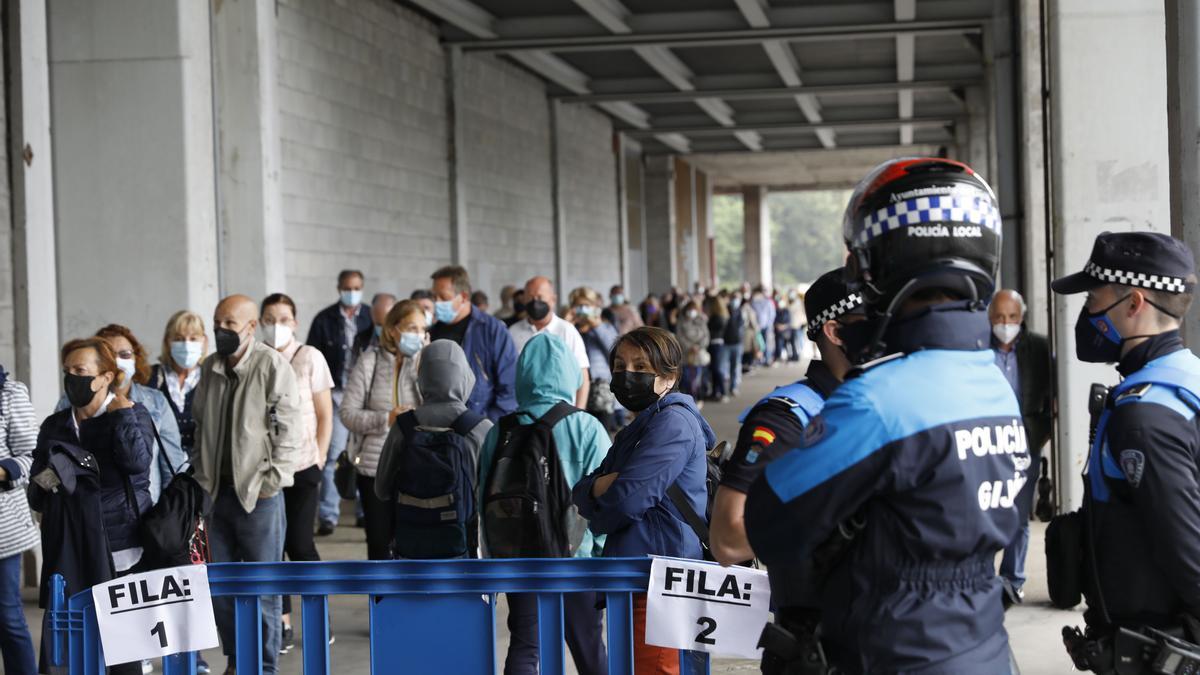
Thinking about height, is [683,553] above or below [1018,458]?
below

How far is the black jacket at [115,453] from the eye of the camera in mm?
5797

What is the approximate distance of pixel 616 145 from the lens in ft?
98.4

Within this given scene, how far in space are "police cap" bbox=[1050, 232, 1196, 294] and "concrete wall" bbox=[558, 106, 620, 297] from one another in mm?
20737

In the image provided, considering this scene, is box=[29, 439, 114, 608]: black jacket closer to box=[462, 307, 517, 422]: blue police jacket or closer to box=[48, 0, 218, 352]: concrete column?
box=[462, 307, 517, 422]: blue police jacket

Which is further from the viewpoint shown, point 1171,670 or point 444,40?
point 444,40

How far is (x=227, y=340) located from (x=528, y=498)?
2056 millimetres

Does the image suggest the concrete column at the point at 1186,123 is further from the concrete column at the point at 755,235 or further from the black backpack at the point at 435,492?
the concrete column at the point at 755,235

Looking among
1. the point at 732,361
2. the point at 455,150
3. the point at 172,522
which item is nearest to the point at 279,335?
the point at 172,522

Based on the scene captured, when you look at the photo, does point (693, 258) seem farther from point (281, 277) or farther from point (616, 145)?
point (281, 277)

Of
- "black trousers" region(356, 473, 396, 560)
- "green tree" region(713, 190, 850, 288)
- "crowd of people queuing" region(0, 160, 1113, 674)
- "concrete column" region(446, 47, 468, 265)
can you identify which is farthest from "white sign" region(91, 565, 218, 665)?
"green tree" region(713, 190, 850, 288)

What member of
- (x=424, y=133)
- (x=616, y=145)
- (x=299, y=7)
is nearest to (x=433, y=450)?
(x=299, y=7)

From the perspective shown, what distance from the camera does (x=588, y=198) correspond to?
89.7 ft

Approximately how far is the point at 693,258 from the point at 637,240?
5.75 m

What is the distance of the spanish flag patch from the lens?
10.2ft
